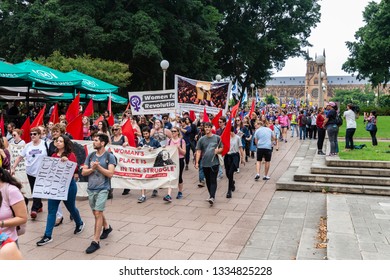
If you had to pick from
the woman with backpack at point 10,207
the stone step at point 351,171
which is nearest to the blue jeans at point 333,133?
the stone step at point 351,171

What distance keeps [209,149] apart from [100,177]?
3.25m

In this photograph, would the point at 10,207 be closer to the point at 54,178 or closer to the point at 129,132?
the point at 54,178

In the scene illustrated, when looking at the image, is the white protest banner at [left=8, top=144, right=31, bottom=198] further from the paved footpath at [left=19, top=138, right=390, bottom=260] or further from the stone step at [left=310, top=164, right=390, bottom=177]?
the stone step at [left=310, top=164, right=390, bottom=177]

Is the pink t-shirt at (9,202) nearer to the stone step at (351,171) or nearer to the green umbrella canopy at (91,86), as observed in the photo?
the stone step at (351,171)

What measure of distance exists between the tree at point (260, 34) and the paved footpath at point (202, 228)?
3292 centimetres

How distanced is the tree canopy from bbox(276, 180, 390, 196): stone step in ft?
60.0

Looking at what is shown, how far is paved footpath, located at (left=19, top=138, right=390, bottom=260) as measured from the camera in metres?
5.80

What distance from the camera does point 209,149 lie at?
8719 millimetres

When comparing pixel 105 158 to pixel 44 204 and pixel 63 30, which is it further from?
pixel 63 30

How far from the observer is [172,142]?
975cm

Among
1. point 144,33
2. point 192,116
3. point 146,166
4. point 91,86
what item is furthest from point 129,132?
point 144,33

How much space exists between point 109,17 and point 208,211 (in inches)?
922

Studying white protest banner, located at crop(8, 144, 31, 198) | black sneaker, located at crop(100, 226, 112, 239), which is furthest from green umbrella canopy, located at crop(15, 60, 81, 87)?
black sneaker, located at crop(100, 226, 112, 239)

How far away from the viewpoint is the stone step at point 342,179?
9.93 meters
